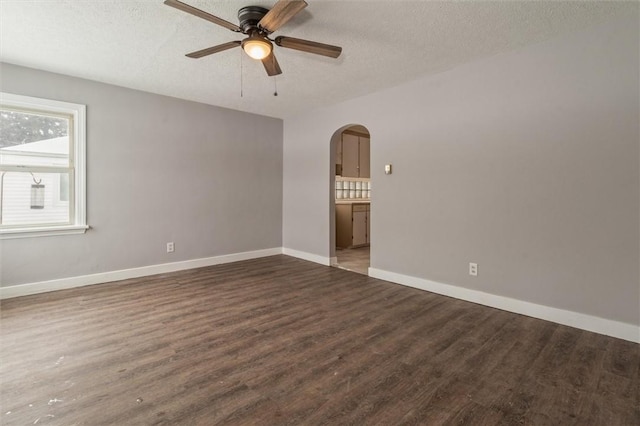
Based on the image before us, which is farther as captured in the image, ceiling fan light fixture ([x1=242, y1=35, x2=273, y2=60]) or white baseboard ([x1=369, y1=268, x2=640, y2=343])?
white baseboard ([x1=369, y1=268, x2=640, y2=343])

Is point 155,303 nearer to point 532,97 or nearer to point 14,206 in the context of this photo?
point 14,206

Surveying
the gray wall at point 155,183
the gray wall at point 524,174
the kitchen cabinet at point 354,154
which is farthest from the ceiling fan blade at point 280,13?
the kitchen cabinet at point 354,154

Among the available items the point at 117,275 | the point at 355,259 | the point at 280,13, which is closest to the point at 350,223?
the point at 355,259

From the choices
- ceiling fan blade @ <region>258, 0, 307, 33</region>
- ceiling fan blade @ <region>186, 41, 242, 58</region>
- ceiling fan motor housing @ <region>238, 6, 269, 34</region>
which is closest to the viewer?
ceiling fan blade @ <region>258, 0, 307, 33</region>

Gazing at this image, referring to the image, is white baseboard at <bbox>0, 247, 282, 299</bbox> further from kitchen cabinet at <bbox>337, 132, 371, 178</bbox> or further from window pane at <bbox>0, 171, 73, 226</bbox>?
kitchen cabinet at <bbox>337, 132, 371, 178</bbox>

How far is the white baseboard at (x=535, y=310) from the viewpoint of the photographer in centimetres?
248

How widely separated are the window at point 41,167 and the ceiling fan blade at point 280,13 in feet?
9.90

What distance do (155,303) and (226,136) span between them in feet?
9.42

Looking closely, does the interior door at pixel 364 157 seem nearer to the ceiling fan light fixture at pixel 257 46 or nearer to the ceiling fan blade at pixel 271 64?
the ceiling fan blade at pixel 271 64

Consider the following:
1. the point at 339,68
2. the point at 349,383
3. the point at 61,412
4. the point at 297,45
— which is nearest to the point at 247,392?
the point at 349,383

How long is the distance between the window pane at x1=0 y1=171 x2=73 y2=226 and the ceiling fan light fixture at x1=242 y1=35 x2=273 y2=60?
3.03 meters

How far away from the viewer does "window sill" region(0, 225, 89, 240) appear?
3361mm

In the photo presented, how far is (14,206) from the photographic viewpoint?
348 cm

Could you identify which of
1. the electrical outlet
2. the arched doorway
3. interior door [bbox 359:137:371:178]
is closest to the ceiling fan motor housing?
the electrical outlet
